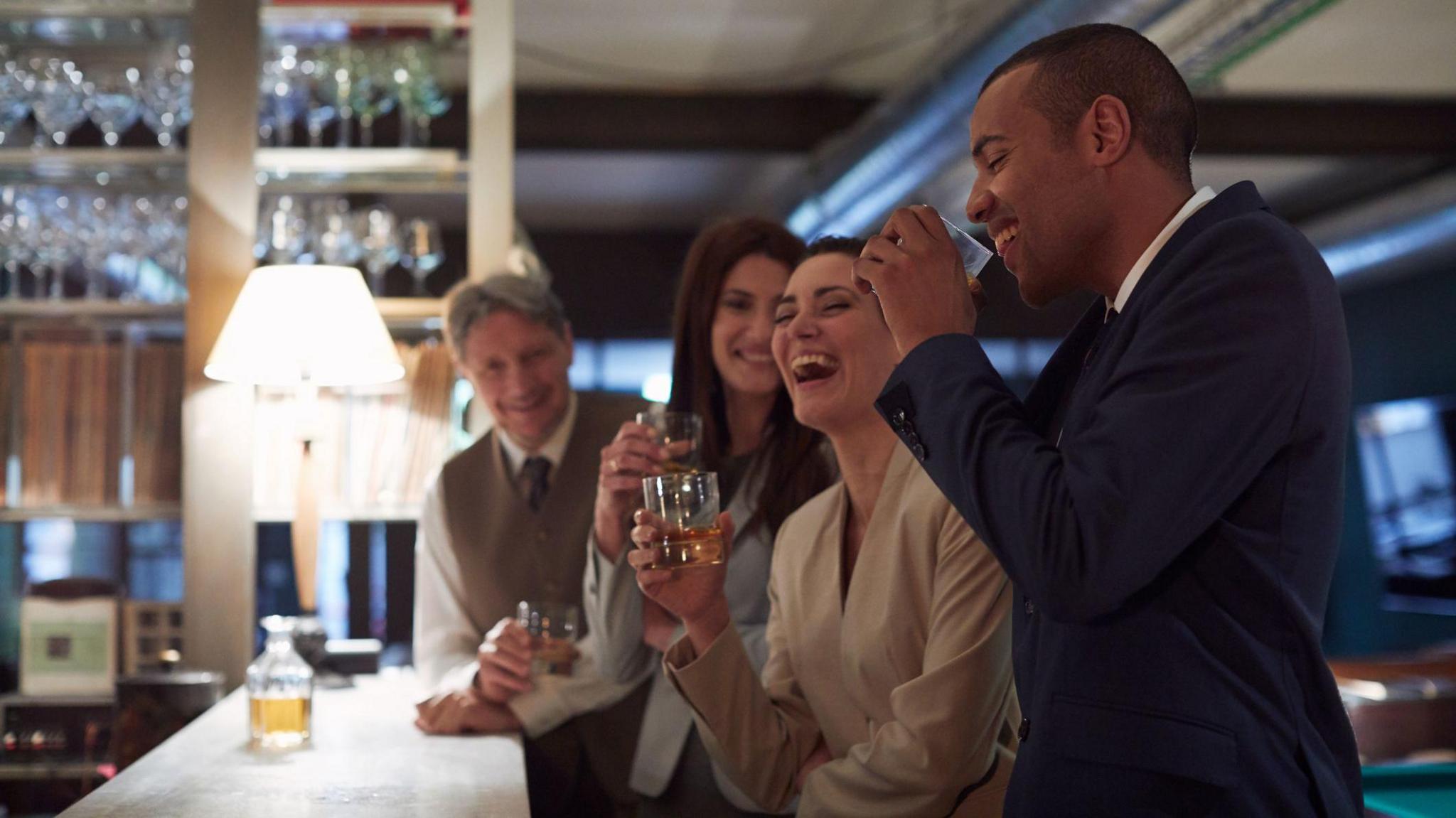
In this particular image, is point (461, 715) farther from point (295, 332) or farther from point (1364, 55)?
point (1364, 55)

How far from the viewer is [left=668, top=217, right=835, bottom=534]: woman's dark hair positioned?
2.57 m

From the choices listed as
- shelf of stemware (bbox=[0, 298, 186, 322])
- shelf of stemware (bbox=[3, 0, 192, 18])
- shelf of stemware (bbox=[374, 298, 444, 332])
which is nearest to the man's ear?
shelf of stemware (bbox=[374, 298, 444, 332])

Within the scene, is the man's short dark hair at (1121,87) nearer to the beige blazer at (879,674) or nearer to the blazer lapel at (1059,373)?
the blazer lapel at (1059,373)

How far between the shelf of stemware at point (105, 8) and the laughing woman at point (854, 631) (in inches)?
91.6

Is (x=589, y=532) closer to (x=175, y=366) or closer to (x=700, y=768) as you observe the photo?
(x=700, y=768)

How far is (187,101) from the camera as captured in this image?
367 centimetres

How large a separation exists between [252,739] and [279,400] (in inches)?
56.5

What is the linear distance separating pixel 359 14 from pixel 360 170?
0.43 metres

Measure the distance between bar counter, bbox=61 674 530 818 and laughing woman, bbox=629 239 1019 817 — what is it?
0.38 m

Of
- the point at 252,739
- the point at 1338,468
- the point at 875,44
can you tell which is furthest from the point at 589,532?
the point at 875,44

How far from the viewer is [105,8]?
3604mm

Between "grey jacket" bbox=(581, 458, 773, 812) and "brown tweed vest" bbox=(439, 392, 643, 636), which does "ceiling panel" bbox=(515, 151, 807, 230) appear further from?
"grey jacket" bbox=(581, 458, 773, 812)

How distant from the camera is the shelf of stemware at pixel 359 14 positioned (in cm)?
363

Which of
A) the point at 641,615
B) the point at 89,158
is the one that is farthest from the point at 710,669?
the point at 89,158
